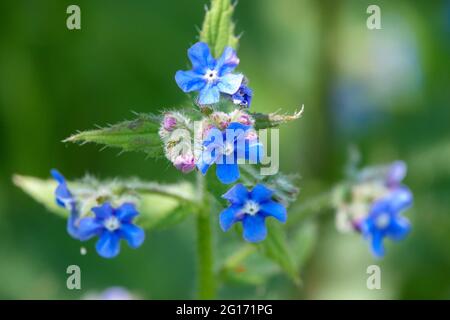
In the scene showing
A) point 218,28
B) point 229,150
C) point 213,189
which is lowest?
point 213,189

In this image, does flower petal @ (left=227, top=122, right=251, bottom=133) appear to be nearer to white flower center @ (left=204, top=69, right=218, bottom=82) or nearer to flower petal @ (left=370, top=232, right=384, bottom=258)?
white flower center @ (left=204, top=69, right=218, bottom=82)

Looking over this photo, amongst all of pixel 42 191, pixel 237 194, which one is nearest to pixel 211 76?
pixel 237 194

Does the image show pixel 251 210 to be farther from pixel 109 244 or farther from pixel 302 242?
pixel 302 242

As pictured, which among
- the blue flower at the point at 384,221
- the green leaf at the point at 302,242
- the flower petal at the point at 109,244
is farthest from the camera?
the green leaf at the point at 302,242

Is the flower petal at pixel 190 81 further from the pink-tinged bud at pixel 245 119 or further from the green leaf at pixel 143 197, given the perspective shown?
the green leaf at pixel 143 197

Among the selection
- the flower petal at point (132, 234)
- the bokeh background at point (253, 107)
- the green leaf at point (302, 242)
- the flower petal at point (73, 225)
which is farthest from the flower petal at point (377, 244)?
the bokeh background at point (253, 107)

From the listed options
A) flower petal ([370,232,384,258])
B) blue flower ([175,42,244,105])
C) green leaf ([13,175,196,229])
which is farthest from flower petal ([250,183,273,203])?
flower petal ([370,232,384,258])

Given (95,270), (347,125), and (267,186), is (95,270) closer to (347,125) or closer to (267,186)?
(347,125)
